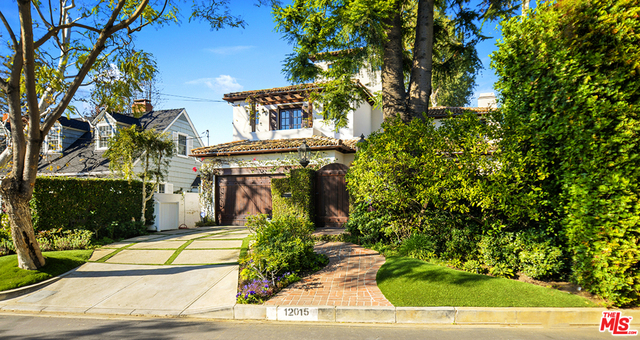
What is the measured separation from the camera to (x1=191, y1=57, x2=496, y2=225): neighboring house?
570 inches

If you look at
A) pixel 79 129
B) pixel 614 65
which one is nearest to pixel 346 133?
pixel 614 65

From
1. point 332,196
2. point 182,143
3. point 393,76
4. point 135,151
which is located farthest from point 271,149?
point 182,143

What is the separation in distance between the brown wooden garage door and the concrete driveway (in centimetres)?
532

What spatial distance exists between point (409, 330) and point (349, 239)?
500 cm

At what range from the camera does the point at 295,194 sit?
12.1 metres

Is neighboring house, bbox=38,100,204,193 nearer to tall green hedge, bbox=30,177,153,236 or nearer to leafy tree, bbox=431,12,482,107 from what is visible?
tall green hedge, bbox=30,177,153,236

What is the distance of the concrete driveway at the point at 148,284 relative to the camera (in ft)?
20.3

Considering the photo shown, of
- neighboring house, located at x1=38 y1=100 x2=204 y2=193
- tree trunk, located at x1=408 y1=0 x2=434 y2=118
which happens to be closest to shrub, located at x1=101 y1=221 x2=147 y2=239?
neighboring house, located at x1=38 y1=100 x2=204 y2=193

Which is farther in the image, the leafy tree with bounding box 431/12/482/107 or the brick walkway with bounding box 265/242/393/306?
the leafy tree with bounding box 431/12/482/107

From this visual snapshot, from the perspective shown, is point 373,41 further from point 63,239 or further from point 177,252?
point 63,239

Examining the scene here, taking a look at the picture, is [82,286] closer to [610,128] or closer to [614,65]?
[610,128]

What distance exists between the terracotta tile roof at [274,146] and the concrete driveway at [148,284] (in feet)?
19.2

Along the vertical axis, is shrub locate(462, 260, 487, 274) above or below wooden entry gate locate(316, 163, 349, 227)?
below

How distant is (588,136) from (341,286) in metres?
4.85
